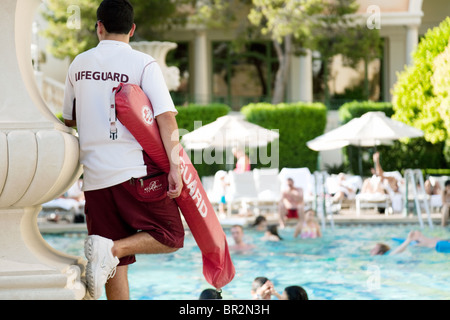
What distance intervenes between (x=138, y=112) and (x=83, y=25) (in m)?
20.6

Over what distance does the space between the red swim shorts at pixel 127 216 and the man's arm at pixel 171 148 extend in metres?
0.10

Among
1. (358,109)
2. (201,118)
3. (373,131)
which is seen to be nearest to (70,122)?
(373,131)

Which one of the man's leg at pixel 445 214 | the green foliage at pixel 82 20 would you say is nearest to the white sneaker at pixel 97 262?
the man's leg at pixel 445 214

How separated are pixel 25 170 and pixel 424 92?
1738cm

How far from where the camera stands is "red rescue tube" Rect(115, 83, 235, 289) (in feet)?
10.5

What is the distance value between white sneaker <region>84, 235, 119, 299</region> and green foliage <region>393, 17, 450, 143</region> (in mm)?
16437

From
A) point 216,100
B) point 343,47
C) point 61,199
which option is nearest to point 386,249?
point 61,199

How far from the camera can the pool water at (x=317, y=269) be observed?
30.3 feet

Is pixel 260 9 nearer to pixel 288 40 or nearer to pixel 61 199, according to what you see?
pixel 288 40

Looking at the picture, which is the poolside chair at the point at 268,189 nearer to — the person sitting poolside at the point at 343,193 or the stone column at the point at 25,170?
the person sitting poolside at the point at 343,193

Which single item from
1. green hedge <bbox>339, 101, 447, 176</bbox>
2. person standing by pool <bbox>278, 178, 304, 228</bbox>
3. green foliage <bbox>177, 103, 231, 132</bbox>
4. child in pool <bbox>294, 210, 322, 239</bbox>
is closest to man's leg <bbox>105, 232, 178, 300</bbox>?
child in pool <bbox>294, 210, 322, 239</bbox>

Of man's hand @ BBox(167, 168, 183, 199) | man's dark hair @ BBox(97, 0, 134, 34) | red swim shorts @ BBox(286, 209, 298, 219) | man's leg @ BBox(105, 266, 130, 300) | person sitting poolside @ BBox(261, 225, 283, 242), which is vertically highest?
man's dark hair @ BBox(97, 0, 134, 34)

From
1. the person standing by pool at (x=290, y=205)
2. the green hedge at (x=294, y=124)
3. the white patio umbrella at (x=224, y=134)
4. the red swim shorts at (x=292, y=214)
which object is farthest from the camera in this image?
Answer: the green hedge at (x=294, y=124)

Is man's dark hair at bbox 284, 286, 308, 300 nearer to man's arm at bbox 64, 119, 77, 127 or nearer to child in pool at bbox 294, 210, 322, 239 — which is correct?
man's arm at bbox 64, 119, 77, 127
